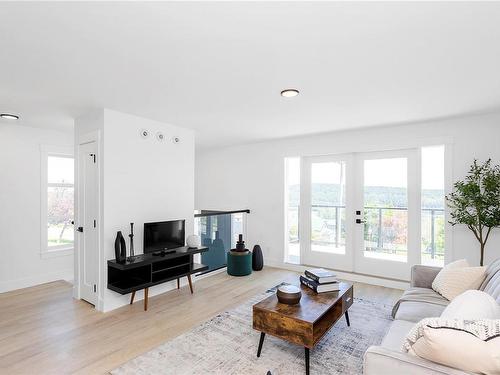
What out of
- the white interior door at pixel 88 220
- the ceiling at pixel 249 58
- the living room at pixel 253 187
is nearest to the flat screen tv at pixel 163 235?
the living room at pixel 253 187

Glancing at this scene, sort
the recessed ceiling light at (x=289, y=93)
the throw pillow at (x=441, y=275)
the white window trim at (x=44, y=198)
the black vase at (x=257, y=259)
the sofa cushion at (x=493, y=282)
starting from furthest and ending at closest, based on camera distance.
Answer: the black vase at (x=257, y=259) < the white window trim at (x=44, y=198) < the recessed ceiling light at (x=289, y=93) < the throw pillow at (x=441, y=275) < the sofa cushion at (x=493, y=282)

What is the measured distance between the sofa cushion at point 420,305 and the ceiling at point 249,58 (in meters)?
1.88

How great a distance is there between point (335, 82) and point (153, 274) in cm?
288

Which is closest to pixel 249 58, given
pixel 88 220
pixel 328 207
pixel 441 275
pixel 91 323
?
pixel 441 275

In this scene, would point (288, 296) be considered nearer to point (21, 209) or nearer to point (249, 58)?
point (249, 58)

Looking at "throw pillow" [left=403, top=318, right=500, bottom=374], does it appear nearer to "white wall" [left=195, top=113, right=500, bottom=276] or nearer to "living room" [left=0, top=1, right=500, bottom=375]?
"living room" [left=0, top=1, right=500, bottom=375]

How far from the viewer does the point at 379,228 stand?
4.49 meters

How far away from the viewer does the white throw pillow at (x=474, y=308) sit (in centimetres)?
157

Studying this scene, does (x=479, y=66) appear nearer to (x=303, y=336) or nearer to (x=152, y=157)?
(x=303, y=336)

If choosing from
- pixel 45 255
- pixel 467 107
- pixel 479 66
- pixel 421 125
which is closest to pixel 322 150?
pixel 421 125

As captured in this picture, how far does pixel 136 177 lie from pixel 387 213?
360cm

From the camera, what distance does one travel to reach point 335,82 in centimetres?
259

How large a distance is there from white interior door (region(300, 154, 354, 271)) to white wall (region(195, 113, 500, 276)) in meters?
0.28

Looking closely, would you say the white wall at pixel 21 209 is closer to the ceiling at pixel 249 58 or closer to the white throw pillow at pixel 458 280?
the ceiling at pixel 249 58
